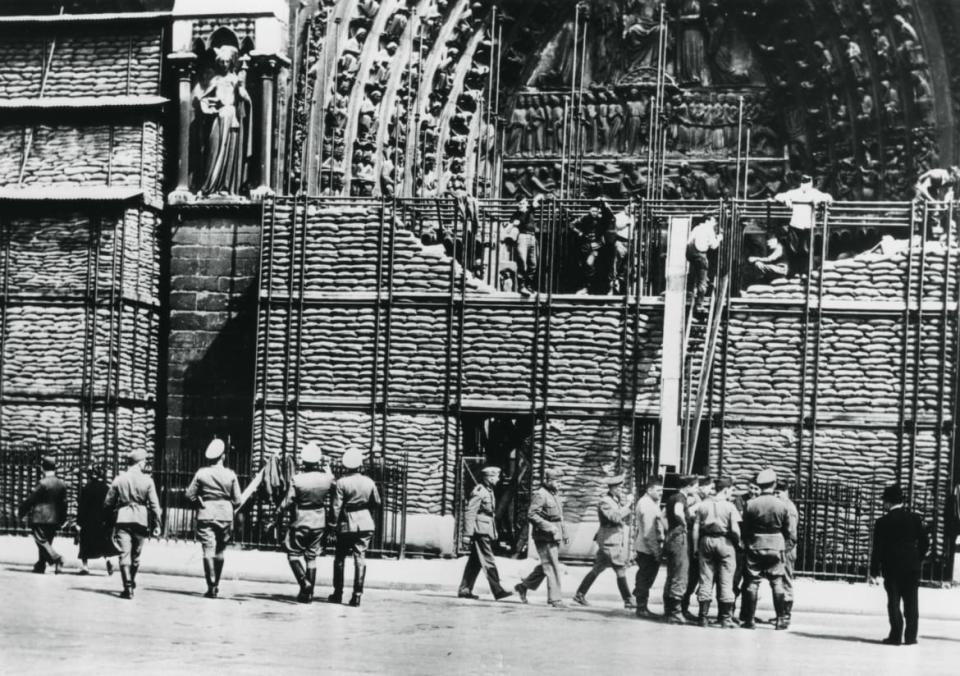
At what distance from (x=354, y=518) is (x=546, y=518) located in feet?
7.55

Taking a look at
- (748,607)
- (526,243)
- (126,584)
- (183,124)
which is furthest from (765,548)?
(183,124)

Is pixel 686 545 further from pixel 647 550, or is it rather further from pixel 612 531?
pixel 612 531

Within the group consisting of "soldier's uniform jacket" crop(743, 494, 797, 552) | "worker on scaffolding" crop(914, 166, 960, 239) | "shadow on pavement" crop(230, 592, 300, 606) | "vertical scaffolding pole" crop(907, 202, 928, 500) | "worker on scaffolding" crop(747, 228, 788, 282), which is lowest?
"shadow on pavement" crop(230, 592, 300, 606)

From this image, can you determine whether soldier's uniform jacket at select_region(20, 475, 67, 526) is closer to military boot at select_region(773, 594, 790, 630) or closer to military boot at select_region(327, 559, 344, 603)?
military boot at select_region(327, 559, 344, 603)

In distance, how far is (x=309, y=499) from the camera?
664 inches

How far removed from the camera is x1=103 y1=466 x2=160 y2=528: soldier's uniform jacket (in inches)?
671

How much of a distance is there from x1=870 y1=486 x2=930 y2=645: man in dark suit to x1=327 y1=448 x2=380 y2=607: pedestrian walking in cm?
483

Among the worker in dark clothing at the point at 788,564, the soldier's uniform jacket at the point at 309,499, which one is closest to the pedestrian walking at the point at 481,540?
the soldier's uniform jacket at the point at 309,499

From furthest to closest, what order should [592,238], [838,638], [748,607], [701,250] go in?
1. [592,238]
2. [701,250]
3. [748,607]
4. [838,638]

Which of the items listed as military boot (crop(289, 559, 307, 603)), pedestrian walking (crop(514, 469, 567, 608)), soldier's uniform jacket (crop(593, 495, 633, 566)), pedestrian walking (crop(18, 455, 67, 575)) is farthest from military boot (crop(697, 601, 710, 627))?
pedestrian walking (crop(18, 455, 67, 575))

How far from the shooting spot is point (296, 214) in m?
23.7

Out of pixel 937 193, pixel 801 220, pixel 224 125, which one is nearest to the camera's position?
pixel 801 220

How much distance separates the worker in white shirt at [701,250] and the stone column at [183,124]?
23.8ft

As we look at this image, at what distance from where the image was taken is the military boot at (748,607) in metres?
16.4
